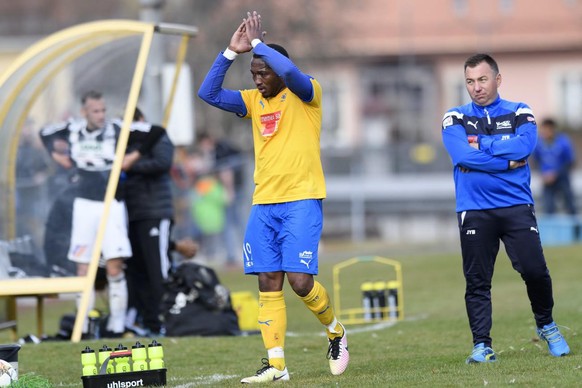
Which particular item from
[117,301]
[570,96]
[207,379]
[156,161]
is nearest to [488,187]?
[207,379]

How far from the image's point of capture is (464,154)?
8.82 metres

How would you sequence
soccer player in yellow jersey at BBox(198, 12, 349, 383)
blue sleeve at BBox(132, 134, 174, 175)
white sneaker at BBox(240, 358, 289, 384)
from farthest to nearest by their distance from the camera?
blue sleeve at BBox(132, 134, 174, 175), soccer player in yellow jersey at BBox(198, 12, 349, 383), white sneaker at BBox(240, 358, 289, 384)

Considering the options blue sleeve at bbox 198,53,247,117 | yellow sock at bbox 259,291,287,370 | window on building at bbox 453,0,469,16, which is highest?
window on building at bbox 453,0,469,16

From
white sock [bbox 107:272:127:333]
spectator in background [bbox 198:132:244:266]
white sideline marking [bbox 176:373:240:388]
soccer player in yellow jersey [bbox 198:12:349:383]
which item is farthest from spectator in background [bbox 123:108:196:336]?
spectator in background [bbox 198:132:244:266]

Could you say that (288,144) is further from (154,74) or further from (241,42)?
(154,74)

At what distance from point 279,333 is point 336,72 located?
1586 inches

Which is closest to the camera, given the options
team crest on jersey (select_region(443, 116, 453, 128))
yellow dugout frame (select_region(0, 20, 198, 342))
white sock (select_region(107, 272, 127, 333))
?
team crest on jersey (select_region(443, 116, 453, 128))

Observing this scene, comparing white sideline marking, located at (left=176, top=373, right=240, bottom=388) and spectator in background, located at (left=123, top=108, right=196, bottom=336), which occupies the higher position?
spectator in background, located at (left=123, top=108, right=196, bottom=336)

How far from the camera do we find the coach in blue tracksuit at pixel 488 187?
8.82 meters

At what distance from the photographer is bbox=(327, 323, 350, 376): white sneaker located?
876cm

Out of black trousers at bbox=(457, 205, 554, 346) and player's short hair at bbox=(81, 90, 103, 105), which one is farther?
player's short hair at bbox=(81, 90, 103, 105)

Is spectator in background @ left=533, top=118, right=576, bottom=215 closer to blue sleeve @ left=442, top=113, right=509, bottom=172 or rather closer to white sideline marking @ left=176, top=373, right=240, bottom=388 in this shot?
blue sleeve @ left=442, top=113, right=509, bottom=172

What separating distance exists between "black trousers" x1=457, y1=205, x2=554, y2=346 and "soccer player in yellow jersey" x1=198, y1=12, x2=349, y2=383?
101 centimetres

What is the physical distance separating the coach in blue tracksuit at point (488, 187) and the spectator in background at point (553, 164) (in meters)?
15.0
